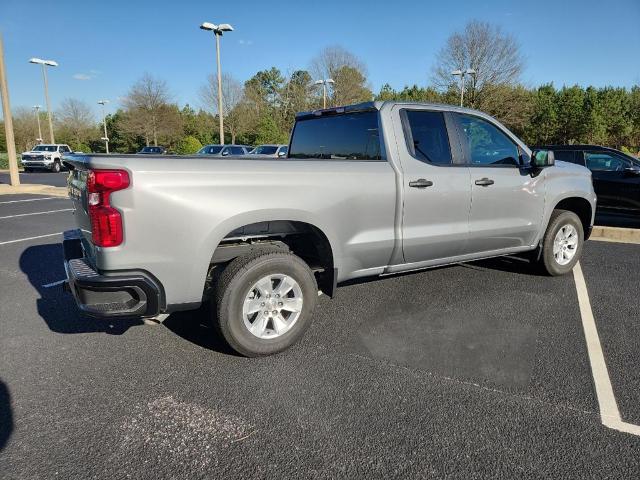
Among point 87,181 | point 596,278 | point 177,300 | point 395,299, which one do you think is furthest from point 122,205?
point 596,278

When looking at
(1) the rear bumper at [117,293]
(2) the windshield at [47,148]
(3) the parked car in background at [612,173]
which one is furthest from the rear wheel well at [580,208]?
(2) the windshield at [47,148]

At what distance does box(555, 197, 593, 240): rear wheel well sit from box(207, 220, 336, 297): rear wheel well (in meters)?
3.31

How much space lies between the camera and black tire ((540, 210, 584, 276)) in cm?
506

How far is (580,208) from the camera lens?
218 inches

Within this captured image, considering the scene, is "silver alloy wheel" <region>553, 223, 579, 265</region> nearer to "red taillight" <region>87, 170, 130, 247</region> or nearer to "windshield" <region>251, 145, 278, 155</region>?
"red taillight" <region>87, 170, 130, 247</region>

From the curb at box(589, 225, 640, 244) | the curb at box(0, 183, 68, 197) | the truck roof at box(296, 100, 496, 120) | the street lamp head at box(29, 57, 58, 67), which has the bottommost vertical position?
the curb at box(589, 225, 640, 244)

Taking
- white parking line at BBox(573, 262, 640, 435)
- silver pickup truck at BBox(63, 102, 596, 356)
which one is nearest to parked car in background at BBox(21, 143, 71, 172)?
silver pickup truck at BBox(63, 102, 596, 356)

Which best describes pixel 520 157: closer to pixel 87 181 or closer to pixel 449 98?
pixel 87 181

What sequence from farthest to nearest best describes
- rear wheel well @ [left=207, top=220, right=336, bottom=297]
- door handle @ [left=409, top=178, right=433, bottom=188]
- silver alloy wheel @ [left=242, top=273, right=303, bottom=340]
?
door handle @ [left=409, top=178, right=433, bottom=188], rear wheel well @ [left=207, top=220, right=336, bottom=297], silver alloy wheel @ [left=242, top=273, right=303, bottom=340]

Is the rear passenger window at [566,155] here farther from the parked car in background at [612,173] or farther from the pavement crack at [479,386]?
the pavement crack at [479,386]

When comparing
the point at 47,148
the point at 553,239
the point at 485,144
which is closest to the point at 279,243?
the point at 485,144

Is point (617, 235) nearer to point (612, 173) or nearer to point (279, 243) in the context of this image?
point (612, 173)

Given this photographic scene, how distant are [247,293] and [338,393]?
915 mm

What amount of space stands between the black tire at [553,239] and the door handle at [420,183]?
6.74ft
